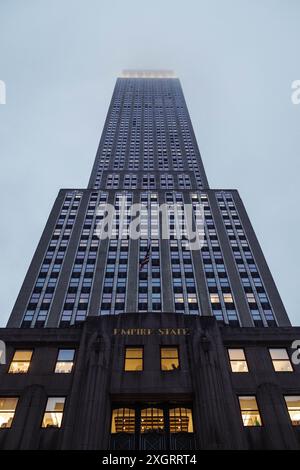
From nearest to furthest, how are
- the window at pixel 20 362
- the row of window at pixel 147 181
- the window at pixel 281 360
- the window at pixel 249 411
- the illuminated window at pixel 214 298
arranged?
the window at pixel 249 411 < the window at pixel 20 362 < the window at pixel 281 360 < the illuminated window at pixel 214 298 < the row of window at pixel 147 181

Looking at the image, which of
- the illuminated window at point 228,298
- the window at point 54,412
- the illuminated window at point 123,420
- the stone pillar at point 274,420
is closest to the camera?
the stone pillar at point 274,420

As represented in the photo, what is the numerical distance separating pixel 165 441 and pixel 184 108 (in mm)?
174885

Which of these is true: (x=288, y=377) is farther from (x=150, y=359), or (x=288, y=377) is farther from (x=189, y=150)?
(x=189, y=150)

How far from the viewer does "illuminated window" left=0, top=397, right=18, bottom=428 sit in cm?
2320

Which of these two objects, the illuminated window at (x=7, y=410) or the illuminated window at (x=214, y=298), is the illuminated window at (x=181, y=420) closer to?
the illuminated window at (x=7, y=410)

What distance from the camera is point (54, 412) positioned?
23797 mm

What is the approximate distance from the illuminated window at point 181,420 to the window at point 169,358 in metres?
2.73

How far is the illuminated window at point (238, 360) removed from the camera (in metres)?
26.6

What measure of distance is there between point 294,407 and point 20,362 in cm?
1852

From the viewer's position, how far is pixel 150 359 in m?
26.5

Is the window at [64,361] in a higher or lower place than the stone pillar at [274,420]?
higher

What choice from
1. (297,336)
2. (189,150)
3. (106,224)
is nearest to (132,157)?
A: (189,150)

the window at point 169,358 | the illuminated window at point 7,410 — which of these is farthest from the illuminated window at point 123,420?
the illuminated window at point 7,410

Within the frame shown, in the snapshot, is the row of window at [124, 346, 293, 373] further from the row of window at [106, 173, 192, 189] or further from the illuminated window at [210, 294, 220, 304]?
the row of window at [106, 173, 192, 189]
